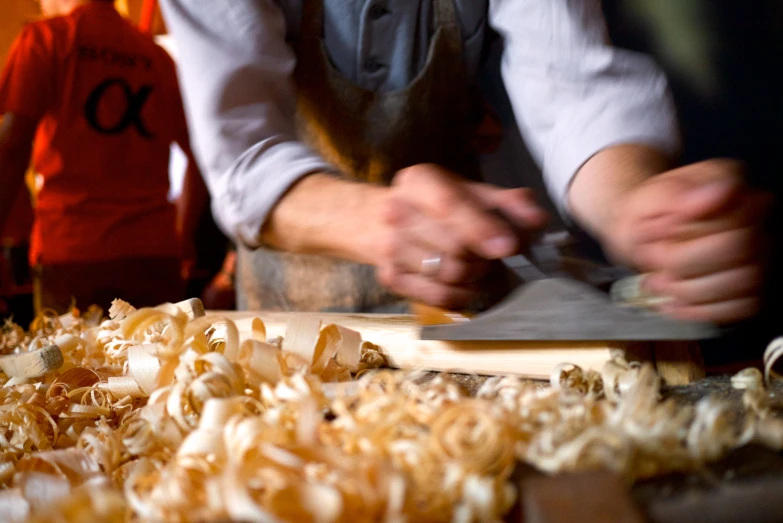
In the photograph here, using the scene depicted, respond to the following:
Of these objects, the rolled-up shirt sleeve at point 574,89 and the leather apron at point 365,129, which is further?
the leather apron at point 365,129

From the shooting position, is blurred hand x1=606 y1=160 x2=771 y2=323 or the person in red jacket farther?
the person in red jacket

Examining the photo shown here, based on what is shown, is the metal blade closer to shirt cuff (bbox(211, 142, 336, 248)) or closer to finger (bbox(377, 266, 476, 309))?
finger (bbox(377, 266, 476, 309))

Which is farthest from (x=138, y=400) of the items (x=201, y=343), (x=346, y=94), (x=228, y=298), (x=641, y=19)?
(x=641, y=19)

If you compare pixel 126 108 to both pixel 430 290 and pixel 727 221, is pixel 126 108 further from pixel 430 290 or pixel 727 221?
pixel 727 221

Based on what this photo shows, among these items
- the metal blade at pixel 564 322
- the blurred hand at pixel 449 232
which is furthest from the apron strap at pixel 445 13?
the metal blade at pixel 564 322

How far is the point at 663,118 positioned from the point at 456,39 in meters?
0.40

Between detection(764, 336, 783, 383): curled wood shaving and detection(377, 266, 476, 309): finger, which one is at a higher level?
detection(764, 336, 783, 383): curled wood shaving

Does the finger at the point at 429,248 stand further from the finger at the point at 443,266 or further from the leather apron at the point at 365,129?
the leather apron at the point at 365,129

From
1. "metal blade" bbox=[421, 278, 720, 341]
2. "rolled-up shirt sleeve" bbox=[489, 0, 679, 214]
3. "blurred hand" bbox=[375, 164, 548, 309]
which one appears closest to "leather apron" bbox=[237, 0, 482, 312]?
"rolled-up shirt sleeve" bbox=[489, 0, 679, 214]

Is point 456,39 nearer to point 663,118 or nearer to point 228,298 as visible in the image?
point 663,118

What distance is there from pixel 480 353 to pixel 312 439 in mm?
273

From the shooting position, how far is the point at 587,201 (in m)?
0.76

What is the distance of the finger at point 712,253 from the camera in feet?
1.73

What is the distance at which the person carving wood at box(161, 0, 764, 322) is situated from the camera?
56 cm
